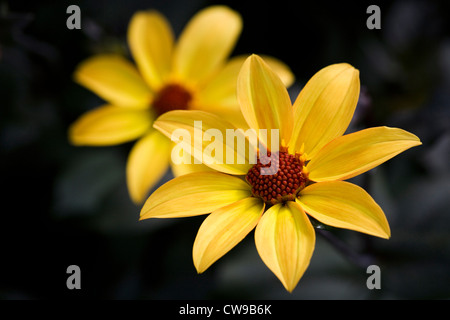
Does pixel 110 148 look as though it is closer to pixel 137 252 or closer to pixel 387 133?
pixel 137 252

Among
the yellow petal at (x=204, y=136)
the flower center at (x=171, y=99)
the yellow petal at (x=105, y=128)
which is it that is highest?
the flower center at (x=171, y=99)

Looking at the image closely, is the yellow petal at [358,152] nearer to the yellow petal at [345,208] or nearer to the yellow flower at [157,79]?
the yellow petal at [345,208]

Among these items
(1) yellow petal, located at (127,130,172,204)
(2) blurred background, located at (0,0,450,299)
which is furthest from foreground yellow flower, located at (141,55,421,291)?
(2) blurred background, located at (0,0,450,299)

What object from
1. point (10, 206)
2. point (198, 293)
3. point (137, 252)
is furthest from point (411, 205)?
point (10, 206)

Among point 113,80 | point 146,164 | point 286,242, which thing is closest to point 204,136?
point 286,242

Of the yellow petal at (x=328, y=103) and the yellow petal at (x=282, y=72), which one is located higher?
the yellow petal at (x=282, y=72)

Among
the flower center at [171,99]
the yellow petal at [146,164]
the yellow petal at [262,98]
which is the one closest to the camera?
the yellow petal at [262,98]

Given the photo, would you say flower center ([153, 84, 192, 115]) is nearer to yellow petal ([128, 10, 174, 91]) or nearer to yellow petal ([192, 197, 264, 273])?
yellow petal ([128, 10, 174, 91])

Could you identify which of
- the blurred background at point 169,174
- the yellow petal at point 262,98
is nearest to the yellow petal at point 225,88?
the blurred background at point 169,174

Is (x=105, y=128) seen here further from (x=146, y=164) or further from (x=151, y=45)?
(x=151, y=45)
